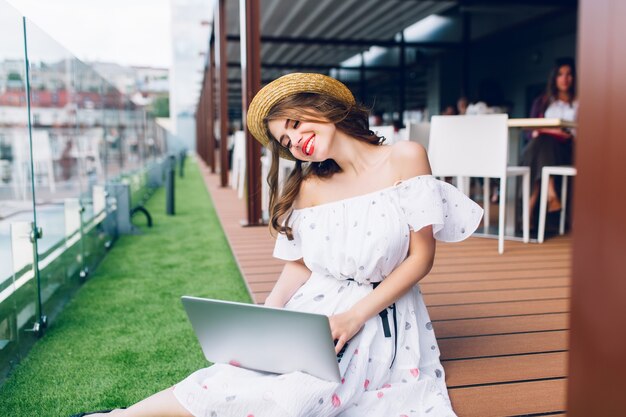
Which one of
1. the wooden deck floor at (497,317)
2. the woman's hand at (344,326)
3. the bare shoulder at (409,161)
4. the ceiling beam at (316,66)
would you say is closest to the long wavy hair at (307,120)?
the bare shoulder at (409,161)

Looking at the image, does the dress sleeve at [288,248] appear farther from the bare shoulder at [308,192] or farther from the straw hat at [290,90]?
the straw hat at [290,90]

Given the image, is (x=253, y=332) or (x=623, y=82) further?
(x=253, y=332)

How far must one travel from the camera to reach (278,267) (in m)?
3.02

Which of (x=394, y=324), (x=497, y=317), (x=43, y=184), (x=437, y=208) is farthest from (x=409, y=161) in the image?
(x=43, y=184)

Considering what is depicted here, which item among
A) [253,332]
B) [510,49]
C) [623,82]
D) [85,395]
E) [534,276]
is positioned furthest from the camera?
[510,49]

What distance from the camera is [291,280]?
156cm

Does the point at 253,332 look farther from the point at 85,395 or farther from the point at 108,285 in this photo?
the point at 108,285

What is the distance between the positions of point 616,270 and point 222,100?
299 inches

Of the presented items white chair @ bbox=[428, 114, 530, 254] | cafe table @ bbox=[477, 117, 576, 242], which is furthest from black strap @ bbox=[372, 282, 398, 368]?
cafe table @ bbox=[477, 117, 576, 242]

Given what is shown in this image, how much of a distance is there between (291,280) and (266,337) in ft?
1.20

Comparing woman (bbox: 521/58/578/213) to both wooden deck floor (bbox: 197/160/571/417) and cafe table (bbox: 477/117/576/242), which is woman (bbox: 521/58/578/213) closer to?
cafe table (bbox: 477/117/576/242)

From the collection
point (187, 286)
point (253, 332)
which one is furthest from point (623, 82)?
point (187, 286)

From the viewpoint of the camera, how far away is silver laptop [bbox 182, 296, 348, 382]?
1.15 metres

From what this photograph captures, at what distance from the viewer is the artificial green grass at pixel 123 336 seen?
173 cm
